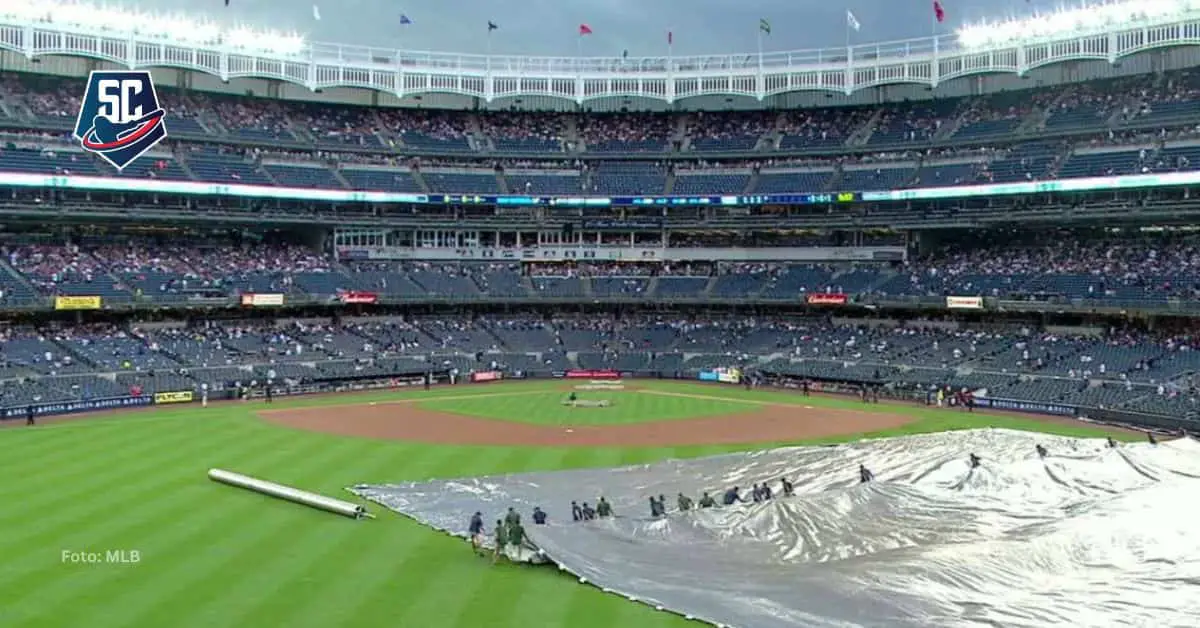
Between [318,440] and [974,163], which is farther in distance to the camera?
[974,163]

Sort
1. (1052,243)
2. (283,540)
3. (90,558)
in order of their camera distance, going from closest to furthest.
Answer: (90,558), (283,540), (1052,243)

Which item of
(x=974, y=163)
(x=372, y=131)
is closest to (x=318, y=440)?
(x=372, y=131)

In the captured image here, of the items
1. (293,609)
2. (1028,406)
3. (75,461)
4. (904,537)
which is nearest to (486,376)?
(75,461)

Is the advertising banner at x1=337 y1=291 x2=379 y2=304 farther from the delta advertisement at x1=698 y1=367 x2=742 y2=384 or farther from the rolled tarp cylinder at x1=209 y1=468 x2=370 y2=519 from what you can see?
the rolled tarp cylinder at x1=209 y1=468 x2=370 y2=519

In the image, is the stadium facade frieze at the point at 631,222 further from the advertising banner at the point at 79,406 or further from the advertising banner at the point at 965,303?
the advertising banner at the point at 79,406

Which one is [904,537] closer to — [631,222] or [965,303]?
[965,303]

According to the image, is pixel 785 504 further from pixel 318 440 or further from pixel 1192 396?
pixel 1192 396
